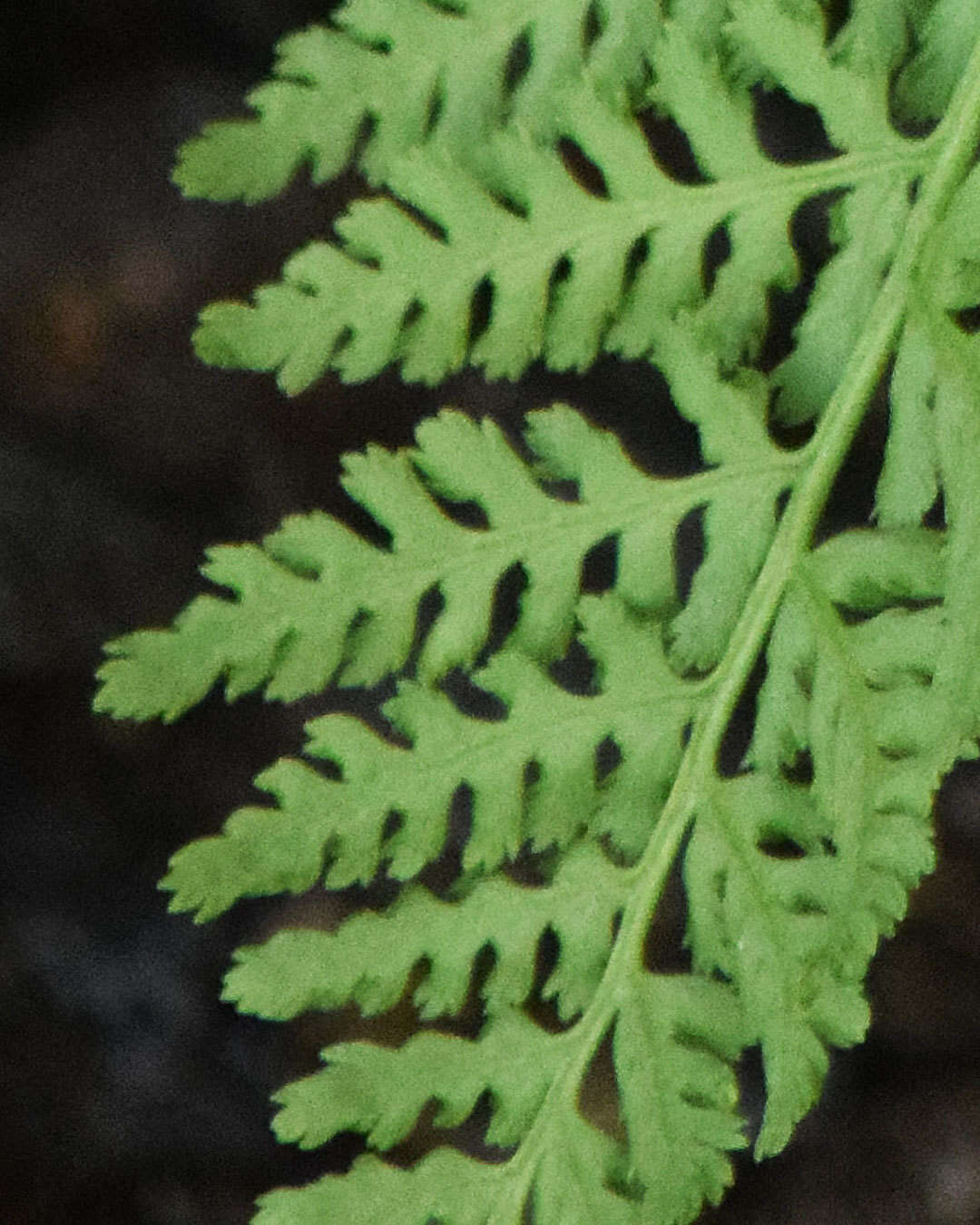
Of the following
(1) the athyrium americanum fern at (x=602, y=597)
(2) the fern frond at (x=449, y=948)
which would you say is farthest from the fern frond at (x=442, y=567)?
(2) the fern frond at (x=449, y=948)

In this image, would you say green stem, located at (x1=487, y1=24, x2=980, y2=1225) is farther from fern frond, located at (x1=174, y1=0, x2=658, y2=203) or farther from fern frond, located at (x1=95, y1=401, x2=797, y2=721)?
fern frond, located at (x1=174, y1=0, x2=658, y2=203)

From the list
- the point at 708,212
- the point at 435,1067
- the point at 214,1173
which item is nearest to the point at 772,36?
the point at 708,212

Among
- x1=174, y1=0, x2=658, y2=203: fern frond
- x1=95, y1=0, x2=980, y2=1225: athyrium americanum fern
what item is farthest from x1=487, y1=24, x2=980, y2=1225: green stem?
x1=174, y1=0, x2=658, y2=203: fern frond

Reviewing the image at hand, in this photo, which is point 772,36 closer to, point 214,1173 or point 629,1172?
point 629,1172

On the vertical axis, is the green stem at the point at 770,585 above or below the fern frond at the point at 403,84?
below

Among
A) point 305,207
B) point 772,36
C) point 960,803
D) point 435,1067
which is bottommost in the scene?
point 960,803

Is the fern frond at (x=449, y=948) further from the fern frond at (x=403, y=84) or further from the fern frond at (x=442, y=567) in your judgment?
the fern frond at (x=403, y=84)

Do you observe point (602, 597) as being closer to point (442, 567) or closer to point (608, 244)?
point (442, 567)

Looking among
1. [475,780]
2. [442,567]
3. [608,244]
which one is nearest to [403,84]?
[608,244]
